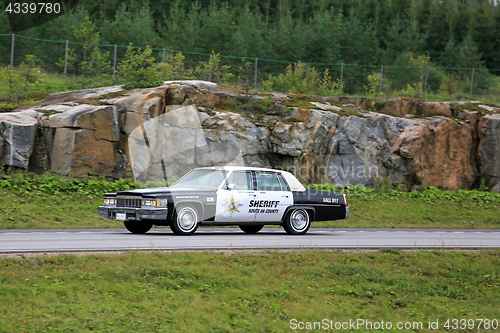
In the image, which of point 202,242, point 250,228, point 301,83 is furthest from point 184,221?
point 301,83

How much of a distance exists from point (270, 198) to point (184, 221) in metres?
2.31

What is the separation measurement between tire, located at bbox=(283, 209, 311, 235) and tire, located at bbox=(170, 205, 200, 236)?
2.62m

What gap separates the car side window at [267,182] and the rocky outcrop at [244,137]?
8.73 m

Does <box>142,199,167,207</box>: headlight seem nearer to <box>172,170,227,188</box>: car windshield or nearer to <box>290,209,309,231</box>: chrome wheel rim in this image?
<box>172,170,227,188</box>: car windshield

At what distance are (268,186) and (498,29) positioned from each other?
50451 mm

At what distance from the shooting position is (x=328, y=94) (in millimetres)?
30250

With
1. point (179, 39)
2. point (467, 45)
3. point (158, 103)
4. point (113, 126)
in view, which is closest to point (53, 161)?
point (113, 126)

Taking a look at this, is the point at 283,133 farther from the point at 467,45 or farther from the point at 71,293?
the point at 467,45

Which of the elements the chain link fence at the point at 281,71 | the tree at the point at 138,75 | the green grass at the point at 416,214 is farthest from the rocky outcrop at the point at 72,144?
the green grass at the point at 416,214

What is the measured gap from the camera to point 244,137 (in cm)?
2386

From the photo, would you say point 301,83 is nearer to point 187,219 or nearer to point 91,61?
point 91,61

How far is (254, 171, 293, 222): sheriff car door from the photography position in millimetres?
13828

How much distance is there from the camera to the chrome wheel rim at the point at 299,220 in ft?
47.9

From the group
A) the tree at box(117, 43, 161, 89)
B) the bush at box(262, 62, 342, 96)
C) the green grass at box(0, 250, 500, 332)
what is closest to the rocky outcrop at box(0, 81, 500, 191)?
the tree at box(117, 43, 161, 89)
